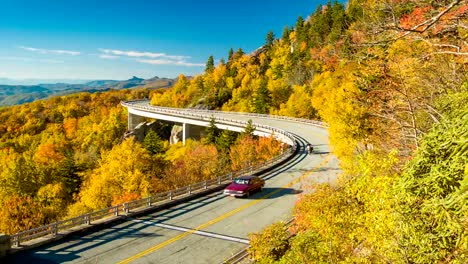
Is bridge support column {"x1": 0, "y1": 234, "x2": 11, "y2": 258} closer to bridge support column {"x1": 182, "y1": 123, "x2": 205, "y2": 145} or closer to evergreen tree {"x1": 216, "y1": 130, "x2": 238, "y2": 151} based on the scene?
evergreen tree {"x1": 216, "y1": 130, "x2": 238, "y2": 151}

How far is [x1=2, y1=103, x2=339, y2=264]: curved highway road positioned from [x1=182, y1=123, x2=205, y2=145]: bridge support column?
54.8 m

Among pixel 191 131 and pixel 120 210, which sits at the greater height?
pixel 120 210

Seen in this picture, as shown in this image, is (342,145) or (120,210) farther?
(342,145)

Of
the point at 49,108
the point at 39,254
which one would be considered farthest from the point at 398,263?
the point at 49,108

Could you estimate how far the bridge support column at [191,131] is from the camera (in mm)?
83812

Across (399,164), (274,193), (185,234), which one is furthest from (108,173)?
(399,164)

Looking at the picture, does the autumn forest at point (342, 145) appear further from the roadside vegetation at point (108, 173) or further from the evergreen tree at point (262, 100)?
the evergreen tree at point (262, 100)

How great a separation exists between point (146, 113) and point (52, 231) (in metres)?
83.9

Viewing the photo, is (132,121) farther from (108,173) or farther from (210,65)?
(108,173)

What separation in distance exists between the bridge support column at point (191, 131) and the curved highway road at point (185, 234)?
180ft

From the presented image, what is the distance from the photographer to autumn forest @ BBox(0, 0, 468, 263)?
6781 mm

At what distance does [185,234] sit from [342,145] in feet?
49.9

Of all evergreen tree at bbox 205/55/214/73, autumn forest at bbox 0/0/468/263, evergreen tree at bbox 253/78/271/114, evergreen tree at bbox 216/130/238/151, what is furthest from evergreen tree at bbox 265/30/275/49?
evergreen tree at bbox 216/130/238/151

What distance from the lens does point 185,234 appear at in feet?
63.4
